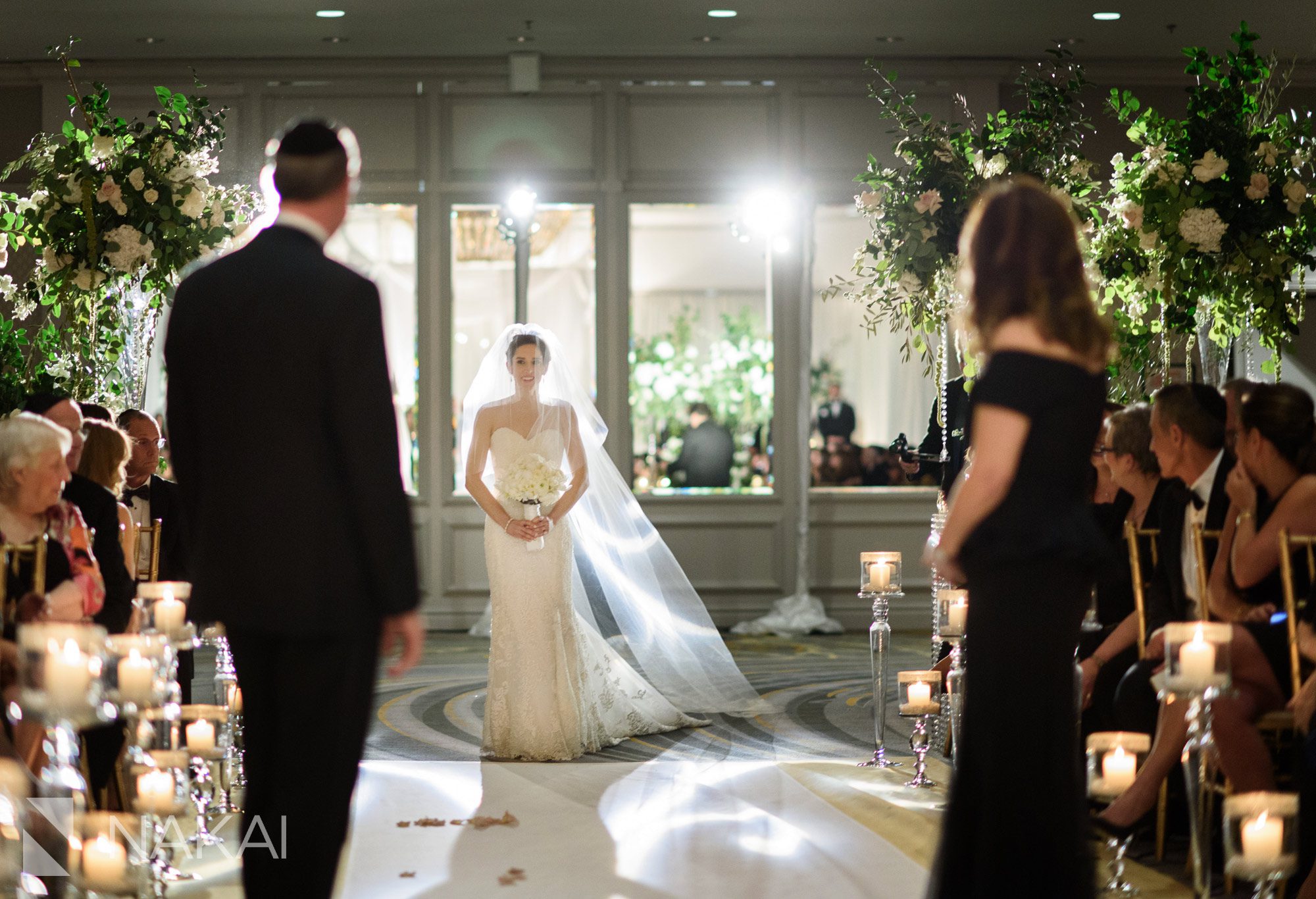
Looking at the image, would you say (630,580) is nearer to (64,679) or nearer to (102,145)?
(102,145)

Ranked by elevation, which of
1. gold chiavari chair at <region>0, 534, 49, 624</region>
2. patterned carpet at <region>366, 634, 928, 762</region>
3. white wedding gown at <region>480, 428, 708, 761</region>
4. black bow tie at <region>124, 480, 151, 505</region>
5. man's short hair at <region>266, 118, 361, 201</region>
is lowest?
patterned carpet at <region>366, 634, 928, 762</region>

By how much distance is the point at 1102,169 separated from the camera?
1046 cm

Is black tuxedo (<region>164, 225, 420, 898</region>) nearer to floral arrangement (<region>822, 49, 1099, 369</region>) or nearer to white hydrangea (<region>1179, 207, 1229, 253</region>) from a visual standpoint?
floral arrangement (<region>822, 49, 1099, 369</region>)

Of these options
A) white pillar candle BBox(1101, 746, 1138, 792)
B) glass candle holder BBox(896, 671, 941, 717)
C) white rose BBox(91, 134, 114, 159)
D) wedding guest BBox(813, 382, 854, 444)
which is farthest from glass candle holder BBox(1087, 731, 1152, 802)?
wedding guest BBox(813, 382, 854, 444)

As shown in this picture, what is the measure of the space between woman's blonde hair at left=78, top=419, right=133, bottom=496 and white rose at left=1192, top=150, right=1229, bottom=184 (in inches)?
156

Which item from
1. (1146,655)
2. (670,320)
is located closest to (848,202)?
(670,320)

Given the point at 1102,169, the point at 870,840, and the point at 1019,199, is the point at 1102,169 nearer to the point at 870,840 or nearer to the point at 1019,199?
the point at 870,840

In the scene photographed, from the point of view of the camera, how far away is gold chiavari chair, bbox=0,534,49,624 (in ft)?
11.4

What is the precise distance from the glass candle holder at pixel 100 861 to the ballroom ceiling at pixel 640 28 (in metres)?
6.62

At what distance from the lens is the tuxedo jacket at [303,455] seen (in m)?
2.52

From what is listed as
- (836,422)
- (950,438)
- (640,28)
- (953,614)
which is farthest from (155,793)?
(836,422)

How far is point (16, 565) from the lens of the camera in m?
3.53

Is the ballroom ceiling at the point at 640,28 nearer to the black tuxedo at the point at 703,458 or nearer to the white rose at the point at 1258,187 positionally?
the black tuxedo at the point at 703,458

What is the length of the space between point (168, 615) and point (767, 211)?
746 centimetres
